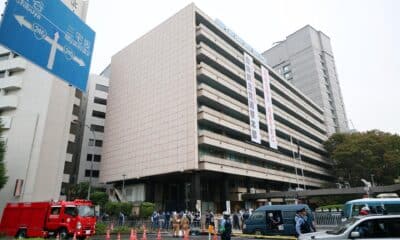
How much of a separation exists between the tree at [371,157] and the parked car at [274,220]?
41866 mm

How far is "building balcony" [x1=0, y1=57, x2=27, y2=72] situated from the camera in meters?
36.2

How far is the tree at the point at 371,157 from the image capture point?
52250 mm

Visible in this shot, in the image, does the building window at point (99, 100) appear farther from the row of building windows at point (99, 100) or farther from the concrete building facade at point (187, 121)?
the concrete building facade at point (187, 121)

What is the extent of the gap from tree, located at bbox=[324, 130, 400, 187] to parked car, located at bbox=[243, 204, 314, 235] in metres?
41.9

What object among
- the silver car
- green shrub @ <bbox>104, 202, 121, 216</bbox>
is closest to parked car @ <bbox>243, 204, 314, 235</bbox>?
the silver car

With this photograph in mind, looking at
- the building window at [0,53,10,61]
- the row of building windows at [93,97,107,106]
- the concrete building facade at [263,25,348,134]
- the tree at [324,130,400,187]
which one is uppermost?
the concrete building facade at [263,25,348,134]

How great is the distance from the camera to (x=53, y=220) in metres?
19.5

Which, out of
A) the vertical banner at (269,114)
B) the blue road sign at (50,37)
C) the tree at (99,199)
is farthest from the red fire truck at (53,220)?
the vertical banner at (269,114)

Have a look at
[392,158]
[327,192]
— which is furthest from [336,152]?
[327,192]

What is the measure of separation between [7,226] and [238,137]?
30.9 m

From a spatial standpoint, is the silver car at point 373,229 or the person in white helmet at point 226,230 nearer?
the silver car at point 373,229

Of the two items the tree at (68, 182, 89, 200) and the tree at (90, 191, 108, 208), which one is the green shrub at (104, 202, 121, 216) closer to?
the tree at (90, 191, 108, 208)

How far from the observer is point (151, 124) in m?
40.4

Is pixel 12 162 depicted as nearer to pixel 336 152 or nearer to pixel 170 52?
pixel 170 52
